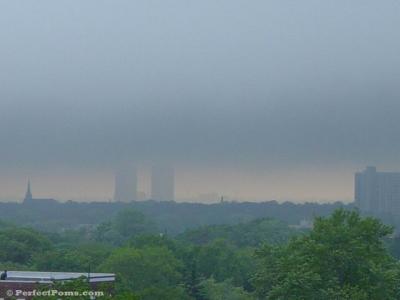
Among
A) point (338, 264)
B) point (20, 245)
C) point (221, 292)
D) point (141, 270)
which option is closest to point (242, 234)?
point (20, 245)

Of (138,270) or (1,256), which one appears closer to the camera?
(138,270)

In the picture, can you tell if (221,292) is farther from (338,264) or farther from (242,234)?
(242,234)

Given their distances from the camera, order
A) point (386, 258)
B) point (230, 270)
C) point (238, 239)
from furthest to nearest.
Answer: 1. point (238, 239)
2. point (230, 270)
3. point (386, 258)

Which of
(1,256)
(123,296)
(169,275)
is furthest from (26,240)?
(123,296)

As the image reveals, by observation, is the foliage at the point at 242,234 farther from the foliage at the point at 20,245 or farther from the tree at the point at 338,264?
the tree at the point at 338,264

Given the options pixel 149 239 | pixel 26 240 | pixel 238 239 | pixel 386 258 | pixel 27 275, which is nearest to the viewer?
pixel 27 275

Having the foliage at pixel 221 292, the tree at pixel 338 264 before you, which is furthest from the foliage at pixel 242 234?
the tree at pixel 338 264

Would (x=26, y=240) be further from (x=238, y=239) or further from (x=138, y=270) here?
(x=238, y=239)

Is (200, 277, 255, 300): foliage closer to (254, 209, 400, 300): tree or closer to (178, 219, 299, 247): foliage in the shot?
(254, 209, 400, 300): tree
